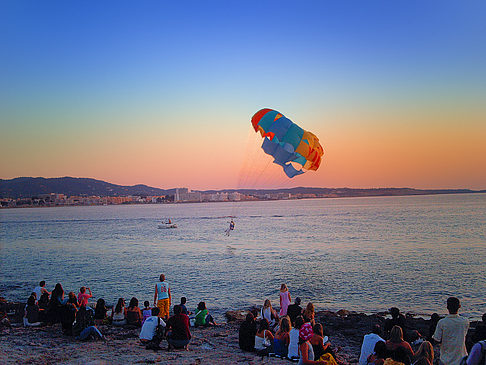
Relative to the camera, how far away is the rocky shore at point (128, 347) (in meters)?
8.30

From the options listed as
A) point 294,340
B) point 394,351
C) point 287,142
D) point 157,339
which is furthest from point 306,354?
point 287,142

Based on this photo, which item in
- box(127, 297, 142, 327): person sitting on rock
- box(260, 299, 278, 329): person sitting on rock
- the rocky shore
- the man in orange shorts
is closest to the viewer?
the rocky shore

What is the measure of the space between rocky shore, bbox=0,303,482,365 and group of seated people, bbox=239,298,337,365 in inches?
9.4

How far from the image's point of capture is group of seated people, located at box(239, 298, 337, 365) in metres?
7.19

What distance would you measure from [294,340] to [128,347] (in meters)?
4.04

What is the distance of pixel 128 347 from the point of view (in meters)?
9.22

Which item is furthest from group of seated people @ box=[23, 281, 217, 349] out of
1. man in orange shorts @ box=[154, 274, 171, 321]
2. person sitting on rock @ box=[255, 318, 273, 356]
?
person sitting on rock @ box=[255, 318, 273, 356]

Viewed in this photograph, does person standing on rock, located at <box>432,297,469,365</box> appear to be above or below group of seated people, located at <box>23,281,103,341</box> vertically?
above

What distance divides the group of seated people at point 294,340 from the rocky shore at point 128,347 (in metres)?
0.24

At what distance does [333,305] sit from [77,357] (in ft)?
37.0

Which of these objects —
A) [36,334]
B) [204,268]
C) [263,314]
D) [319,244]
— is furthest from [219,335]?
[319,244]

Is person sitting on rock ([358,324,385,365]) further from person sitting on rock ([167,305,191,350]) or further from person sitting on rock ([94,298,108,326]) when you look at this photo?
person sitting on rock ([94,298,108,326])

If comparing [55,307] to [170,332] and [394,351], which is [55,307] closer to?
[170,332]

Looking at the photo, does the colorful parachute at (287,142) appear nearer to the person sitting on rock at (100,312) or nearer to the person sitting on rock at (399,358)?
the person sitting on rock at (100,312)
